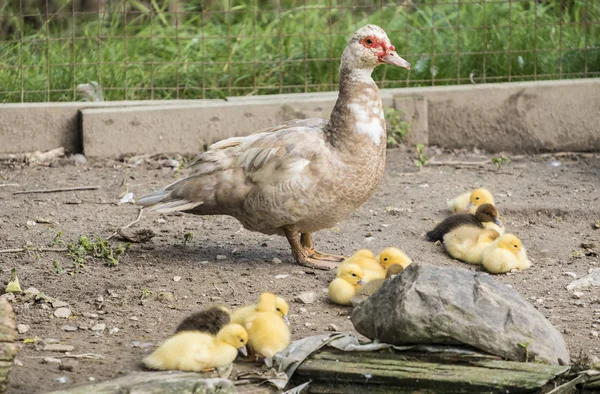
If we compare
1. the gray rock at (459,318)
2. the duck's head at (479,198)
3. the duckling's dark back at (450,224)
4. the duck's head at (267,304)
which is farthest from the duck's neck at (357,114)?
the gray rock at (459,318)

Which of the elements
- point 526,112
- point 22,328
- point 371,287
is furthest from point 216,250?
point 526,112

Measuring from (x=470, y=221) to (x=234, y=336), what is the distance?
8.14ft

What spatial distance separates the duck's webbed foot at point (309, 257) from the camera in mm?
5891

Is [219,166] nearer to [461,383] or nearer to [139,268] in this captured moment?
[139,268]

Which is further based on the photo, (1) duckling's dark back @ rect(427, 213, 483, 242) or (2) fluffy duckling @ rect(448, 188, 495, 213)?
(2) fluffy duckling @ rect(448, 188, 495, 213)

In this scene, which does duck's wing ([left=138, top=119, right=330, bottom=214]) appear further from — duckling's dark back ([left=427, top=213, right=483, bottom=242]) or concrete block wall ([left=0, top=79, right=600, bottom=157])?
concrete block wall ([left=0, top=79, right=600, bottom=157])

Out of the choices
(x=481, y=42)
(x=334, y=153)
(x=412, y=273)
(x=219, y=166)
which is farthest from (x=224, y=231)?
(x=481, y=42)

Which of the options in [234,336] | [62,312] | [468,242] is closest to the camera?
[234,336]

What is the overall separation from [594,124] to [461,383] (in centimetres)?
502

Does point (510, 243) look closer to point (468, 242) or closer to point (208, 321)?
point (468, 242)

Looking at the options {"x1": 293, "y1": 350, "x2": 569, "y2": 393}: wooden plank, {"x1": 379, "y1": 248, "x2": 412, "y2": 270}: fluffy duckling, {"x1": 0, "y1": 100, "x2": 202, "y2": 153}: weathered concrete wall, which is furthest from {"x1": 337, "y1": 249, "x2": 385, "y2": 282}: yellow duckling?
Answer: {"x1": 0, "y1": 100, "x2": 202, "y2": 153}: weathered concrete wall

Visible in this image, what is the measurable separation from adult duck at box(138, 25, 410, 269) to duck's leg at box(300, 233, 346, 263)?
0.01m

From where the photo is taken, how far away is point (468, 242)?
606 centimetres

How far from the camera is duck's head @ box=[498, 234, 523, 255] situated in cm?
572
